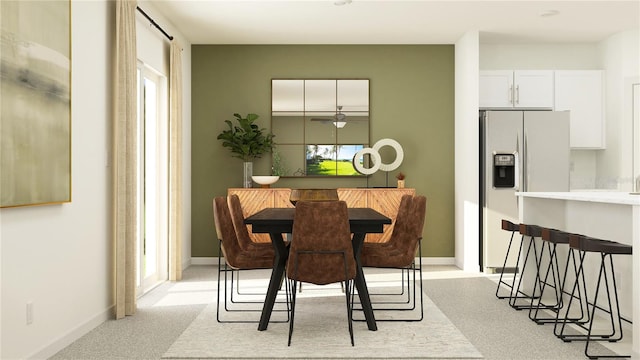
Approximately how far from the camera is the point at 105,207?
412 cm

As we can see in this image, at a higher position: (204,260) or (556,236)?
(556,236)

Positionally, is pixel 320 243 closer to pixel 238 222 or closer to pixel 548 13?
pixel 238 222

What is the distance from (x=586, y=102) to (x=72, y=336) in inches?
245

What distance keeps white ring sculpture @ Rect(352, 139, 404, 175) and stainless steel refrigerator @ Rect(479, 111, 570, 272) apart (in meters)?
1.05

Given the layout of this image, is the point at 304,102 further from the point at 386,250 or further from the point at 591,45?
the point at 591,45

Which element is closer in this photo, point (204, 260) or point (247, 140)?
point (247, 140)

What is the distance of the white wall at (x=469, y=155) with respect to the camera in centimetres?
639

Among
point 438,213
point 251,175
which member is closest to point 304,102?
point 251,175

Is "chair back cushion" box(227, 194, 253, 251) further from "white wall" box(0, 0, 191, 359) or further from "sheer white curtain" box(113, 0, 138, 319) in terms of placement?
"white wall" box(0, 0, 191, 359)

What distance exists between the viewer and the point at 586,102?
682 cm

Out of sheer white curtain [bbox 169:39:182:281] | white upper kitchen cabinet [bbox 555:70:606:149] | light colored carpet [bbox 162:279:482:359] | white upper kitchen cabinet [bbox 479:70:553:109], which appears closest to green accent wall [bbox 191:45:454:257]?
white upper kitchen cabinet [bbox 479:70:553:109]

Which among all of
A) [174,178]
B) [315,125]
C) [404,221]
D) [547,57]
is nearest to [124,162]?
[174,178]

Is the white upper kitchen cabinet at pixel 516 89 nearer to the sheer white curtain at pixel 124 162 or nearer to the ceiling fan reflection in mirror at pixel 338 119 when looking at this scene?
the ceiling fan reflection in mirror at pixel 338 119

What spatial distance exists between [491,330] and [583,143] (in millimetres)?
3877
